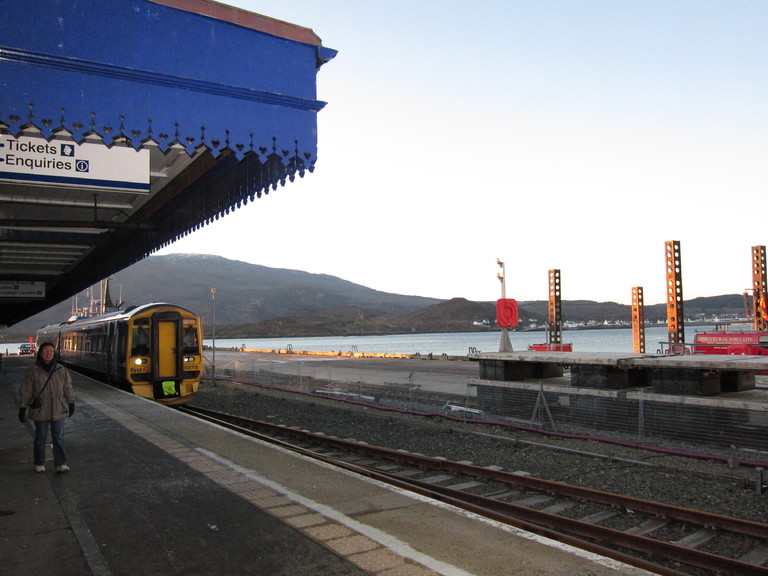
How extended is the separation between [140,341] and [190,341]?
1512 mm

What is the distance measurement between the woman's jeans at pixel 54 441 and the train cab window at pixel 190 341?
11.3m

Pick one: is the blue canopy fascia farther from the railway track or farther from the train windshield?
the train windshield

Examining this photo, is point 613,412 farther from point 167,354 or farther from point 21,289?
point 21,289

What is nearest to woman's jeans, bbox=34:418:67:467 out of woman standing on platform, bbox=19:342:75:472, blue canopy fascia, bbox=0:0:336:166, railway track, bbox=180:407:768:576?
woman standing on platform, bbox=19:342:75:472

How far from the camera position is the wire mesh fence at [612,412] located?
1140 centimetres

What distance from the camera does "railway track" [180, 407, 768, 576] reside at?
567 centimetres

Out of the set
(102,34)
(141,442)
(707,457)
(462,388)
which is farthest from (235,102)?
(462,388)

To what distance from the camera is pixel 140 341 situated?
18.0 m

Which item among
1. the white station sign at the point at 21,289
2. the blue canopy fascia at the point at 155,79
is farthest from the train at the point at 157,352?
the blue canopy fascia at the point at 155,79

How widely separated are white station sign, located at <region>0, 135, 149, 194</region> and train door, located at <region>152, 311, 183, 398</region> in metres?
12.4

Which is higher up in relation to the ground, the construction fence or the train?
the train

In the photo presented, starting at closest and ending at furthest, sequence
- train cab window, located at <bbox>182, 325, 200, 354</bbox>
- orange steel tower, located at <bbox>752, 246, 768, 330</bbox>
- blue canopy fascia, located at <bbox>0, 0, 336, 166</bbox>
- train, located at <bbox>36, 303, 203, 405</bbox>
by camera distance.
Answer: blue canopy fascia, located at <bbox>0, 0, 336, 166</bbox>, train, located at <bbox>36, 303, 203, 405</bbox>, train cab window, located at <bbox>182, 325, 200, 354</bbox>, orange steel tower, located at <bbox>752, 246, 768, 330</bbox>

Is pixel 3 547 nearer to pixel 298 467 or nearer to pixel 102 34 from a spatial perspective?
pixel 298 467

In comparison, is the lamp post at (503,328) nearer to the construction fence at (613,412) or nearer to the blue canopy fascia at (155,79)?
the construction fence at (613,412)
